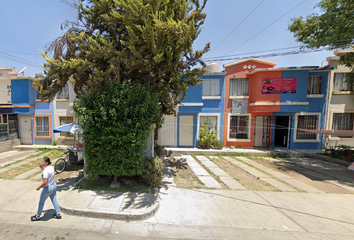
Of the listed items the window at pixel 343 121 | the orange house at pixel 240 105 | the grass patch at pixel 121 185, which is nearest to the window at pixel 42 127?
the grass patch at pixel 121 185

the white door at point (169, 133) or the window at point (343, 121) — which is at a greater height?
the window at point (343, 121)

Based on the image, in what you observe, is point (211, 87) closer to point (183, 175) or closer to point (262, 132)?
point (262, 132)

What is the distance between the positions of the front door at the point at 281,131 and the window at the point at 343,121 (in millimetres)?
3158

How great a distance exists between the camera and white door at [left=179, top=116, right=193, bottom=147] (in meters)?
11.1

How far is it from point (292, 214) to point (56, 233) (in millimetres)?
5730

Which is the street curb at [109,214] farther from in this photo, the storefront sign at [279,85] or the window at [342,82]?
the window at [342,82]

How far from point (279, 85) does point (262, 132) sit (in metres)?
3.68

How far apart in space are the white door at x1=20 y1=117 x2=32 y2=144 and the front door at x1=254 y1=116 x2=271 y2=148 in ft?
57.9

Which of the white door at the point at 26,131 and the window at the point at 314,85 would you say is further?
the white door at the point at 26,131

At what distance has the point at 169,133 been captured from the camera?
36.6 ft

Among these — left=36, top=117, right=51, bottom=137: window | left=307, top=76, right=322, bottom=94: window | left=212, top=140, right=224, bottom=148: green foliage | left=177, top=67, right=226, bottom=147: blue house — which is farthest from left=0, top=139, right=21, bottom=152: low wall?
left=307, top=76, right=322, bottom=94: window

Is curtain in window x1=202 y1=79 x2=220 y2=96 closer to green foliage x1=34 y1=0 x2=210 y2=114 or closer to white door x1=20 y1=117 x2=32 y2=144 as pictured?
green foliage x1=34 y1=0 x2=210 y2=114

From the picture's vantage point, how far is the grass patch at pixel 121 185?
15.8ft

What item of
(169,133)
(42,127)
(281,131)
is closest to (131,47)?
(169,133)
